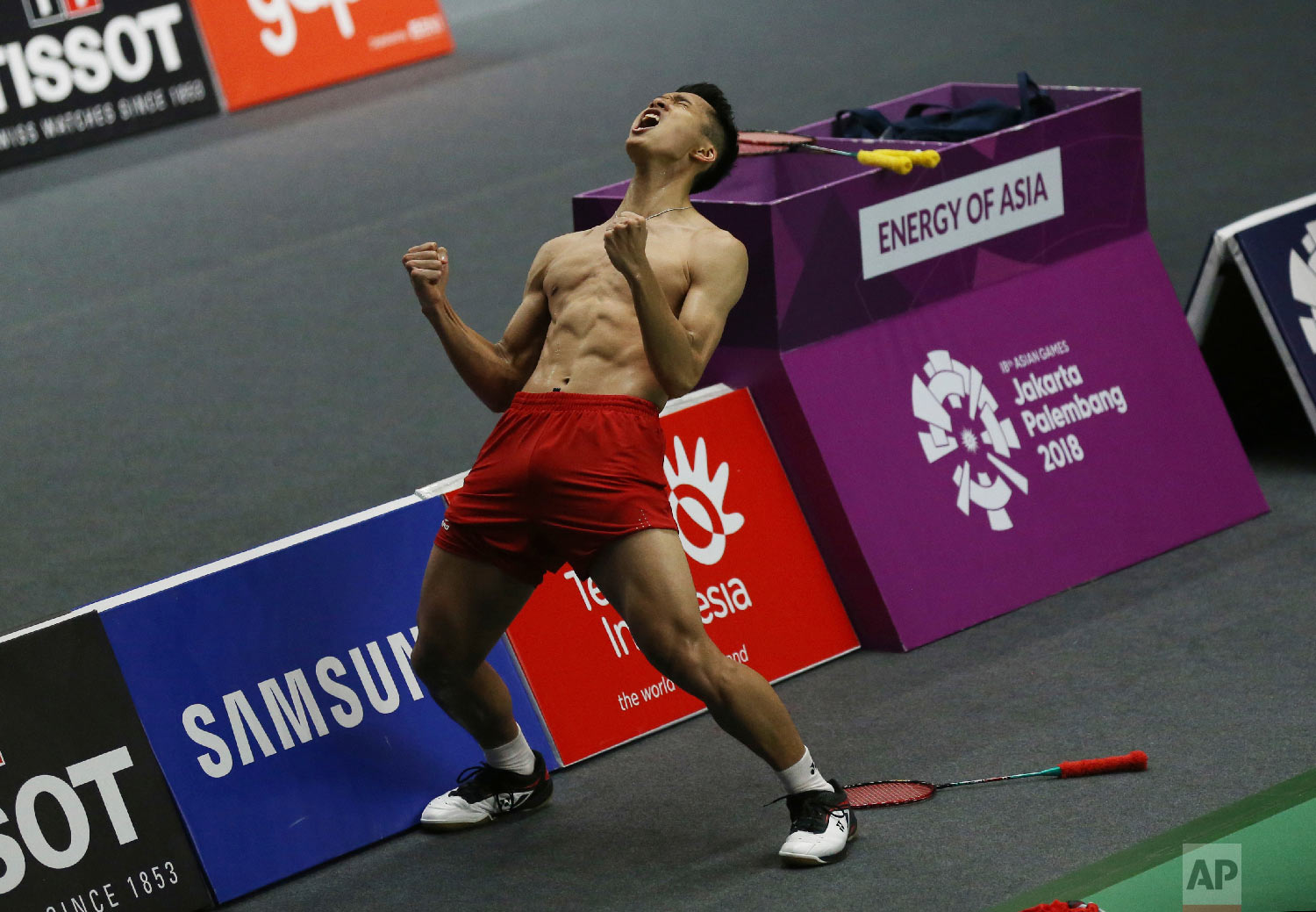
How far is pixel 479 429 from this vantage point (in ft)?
23.0

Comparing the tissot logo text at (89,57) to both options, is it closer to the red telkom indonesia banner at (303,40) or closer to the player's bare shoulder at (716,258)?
the red telkom indonesia banner at (303,40)

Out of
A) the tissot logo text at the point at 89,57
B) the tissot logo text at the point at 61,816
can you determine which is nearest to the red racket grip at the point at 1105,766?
the tissot logo text at the point at 61,816

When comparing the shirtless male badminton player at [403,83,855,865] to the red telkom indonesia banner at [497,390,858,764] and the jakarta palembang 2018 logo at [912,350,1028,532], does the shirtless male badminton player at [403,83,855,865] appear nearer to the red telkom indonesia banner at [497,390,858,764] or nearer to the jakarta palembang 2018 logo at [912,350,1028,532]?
the red telkom indonesia banner at [497,390,858,764]

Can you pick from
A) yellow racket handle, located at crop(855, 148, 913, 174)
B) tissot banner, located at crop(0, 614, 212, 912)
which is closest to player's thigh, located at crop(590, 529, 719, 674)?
tissot banner, located at crop(0, 614, 212, 912)

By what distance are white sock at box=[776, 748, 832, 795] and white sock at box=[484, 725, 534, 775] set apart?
2.32 feet

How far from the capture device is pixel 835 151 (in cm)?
516

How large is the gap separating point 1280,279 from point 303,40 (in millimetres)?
8835

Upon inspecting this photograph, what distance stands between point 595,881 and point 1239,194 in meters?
5.99

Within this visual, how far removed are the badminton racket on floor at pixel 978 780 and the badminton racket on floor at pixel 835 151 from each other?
1732 millimetres

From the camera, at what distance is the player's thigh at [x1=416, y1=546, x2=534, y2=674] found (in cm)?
404

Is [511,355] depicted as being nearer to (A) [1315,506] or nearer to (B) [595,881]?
(B) [595,881]

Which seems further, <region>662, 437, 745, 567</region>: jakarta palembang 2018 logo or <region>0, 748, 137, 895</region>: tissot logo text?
<region>662, 437, 745, 567</region>: jakarta palembang 2018 logo

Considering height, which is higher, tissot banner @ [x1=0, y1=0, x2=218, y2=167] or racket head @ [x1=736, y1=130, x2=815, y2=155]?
tissot banner @ [x1=0, y1=0, x2=218, y2=167]

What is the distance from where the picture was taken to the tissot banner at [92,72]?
1166 centimetres
